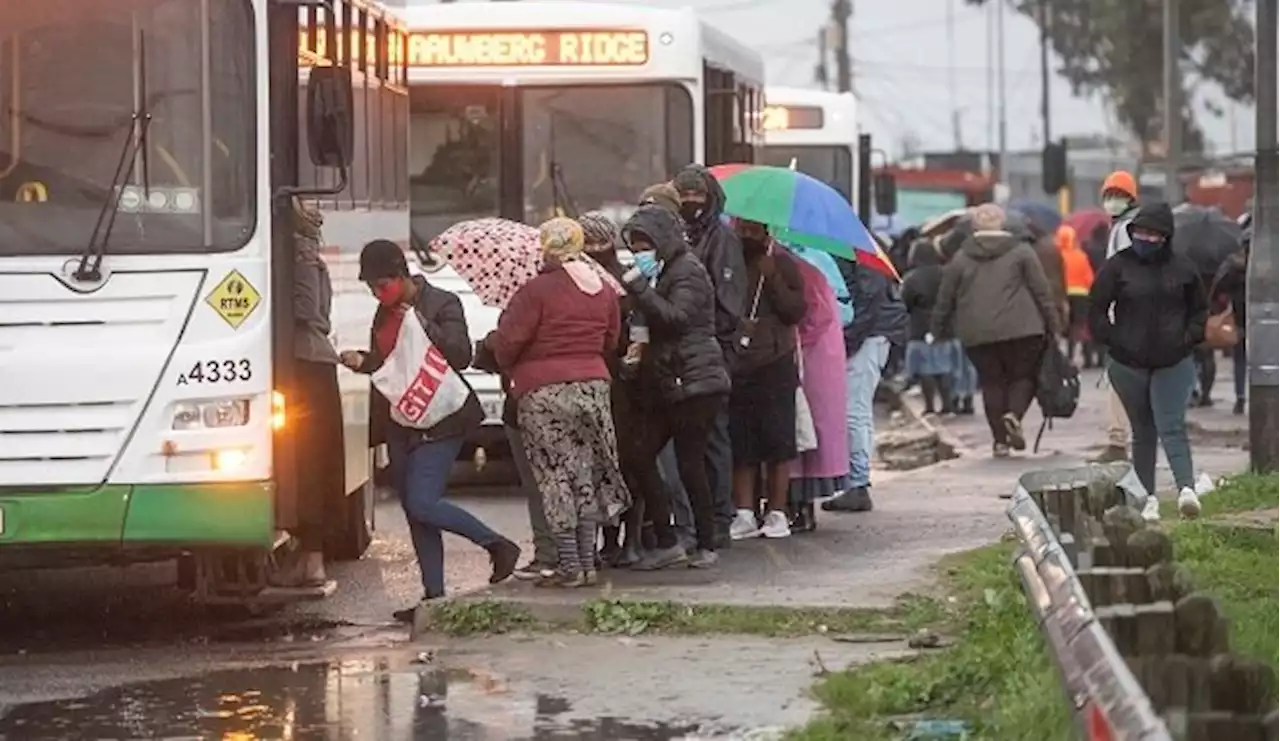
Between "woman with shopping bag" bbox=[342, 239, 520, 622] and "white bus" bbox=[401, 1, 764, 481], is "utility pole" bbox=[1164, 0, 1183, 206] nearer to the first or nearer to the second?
"white bus" bbox=[401, 1, 764, 481]

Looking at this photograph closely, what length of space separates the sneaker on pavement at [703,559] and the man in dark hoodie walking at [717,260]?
0.41 metres

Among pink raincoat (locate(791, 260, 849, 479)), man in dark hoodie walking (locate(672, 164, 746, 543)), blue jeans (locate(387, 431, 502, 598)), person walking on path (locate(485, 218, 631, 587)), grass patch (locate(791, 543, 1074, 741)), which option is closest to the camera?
grass patch (locate(791, 543, 1074, 741))

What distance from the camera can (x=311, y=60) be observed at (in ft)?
39.4

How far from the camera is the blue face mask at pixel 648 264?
12.5 m

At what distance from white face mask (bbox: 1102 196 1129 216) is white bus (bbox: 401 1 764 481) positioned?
2.71 meters

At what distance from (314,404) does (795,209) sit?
8.81 ft

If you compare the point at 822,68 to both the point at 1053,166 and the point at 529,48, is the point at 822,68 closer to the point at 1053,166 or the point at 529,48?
the point at 1053,166

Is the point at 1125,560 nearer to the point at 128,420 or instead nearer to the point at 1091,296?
the point at 128,420

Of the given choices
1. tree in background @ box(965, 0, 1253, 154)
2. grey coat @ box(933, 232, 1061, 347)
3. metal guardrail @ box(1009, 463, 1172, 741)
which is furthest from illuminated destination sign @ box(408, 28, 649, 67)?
tree in background @ box(965, 0, 1253, 154)

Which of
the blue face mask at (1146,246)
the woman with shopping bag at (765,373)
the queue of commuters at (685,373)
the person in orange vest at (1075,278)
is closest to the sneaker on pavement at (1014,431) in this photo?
the queue of commuters at (685,373)

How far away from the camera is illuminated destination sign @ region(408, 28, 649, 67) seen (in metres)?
18.5

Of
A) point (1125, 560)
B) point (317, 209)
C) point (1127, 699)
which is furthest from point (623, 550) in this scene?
point (1127, 699)

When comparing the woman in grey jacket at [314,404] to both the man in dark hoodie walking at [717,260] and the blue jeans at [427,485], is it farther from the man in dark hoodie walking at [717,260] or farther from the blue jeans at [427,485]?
the man in dark hoodie walking at [717,260]

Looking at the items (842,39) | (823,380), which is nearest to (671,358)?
(823,380)
